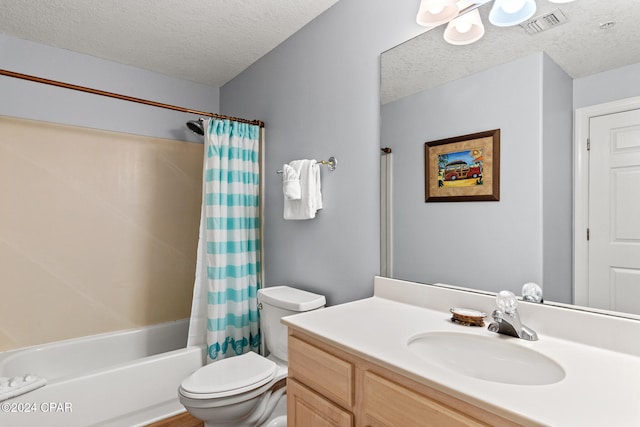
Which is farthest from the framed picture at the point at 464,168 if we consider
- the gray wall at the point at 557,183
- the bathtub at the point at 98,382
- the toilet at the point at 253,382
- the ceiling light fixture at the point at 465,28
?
the bathtub at the point at 98,382

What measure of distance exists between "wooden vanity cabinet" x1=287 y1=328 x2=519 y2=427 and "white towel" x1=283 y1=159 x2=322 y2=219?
0.79 m

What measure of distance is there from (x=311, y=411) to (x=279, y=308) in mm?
765

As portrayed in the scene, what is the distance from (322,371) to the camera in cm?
111

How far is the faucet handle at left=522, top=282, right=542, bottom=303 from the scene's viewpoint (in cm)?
112

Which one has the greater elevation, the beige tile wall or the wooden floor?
the beige tile wall

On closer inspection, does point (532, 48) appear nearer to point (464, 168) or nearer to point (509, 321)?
point (464, 168)

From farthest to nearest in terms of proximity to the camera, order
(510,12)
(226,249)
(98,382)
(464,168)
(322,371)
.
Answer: (226,249)
(98,382)
(464,168)
(510,12)
(322,371)

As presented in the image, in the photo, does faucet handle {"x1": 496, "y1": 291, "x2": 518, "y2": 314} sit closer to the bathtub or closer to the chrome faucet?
the chrome faucet

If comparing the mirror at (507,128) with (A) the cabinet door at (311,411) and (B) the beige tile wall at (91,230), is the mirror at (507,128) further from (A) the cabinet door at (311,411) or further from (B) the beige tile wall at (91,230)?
(B) the beige tile wall at (91,230)

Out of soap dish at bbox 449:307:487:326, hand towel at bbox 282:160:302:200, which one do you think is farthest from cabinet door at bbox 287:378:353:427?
hand towel at bbox 282:160:302:200

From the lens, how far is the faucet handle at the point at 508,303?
1080 millimetres

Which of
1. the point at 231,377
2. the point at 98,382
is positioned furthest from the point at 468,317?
the point at 98,382

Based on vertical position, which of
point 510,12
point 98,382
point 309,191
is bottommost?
point 98,382

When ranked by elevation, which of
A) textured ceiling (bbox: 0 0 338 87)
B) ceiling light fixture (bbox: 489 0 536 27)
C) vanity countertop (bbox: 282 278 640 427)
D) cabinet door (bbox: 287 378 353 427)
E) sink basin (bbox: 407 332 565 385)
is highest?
textured ceiling (bbox: 0 0 338 87)
